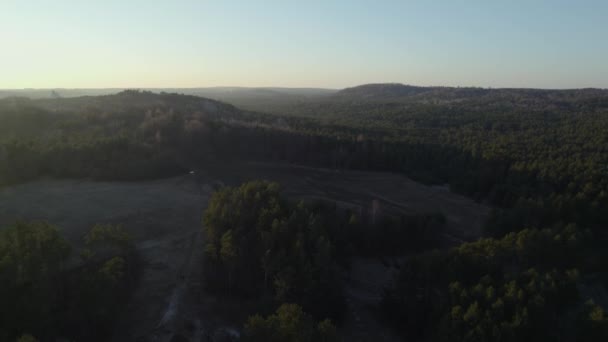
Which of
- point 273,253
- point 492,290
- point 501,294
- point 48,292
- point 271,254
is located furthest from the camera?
point 273,253

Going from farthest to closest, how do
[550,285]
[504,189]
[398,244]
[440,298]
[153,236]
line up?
[504,189], [398,244], [153,236], [440,298], [550,285]

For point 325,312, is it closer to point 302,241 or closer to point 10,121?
point 302,241

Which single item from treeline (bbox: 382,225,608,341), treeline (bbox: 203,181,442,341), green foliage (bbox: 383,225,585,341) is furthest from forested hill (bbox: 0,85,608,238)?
treeline (bbox: 203,181,442,341)

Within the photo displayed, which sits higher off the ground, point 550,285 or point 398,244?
point 550,285

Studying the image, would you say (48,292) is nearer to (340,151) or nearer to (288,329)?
(288,329)

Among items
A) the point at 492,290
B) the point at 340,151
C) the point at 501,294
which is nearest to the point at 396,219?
the point at 501,294

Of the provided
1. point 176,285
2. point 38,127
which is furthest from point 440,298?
point 38,127

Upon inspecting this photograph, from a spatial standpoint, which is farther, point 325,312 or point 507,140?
point 507,140

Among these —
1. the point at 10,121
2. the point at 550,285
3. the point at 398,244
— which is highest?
the point at 10,121
